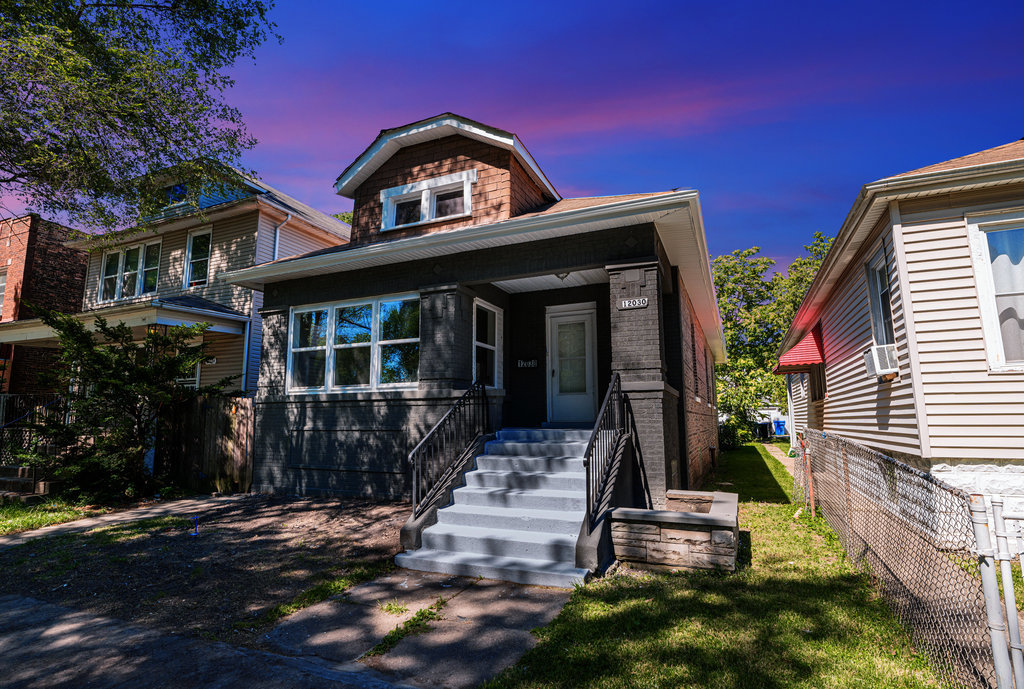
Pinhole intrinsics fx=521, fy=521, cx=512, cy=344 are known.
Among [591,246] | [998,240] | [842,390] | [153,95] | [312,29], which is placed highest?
[312,29]

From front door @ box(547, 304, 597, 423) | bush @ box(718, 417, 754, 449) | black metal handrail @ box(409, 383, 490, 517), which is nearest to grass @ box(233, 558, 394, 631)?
black metal handrail @ box(409, 383, 490, 517)

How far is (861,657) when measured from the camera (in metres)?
3.32

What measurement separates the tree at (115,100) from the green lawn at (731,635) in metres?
12.2

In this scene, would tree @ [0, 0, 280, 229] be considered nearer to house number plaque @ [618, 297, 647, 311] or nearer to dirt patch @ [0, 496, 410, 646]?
dirt patch @ [0, 496, 410, 646]

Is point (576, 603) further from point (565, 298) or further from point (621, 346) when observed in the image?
point (565, 298)

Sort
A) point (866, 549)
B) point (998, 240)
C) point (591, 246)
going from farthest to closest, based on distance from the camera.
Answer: point (591, 246)
point (998, 240)
point (866, 549)

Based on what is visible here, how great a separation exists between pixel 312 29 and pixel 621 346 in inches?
379

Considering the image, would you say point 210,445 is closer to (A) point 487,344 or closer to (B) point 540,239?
(A) point 487,344

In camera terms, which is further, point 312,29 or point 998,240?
point 312,29

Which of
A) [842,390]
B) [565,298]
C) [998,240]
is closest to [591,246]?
[565,298]

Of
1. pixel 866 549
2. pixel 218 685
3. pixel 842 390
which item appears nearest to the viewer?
pixel 218 685

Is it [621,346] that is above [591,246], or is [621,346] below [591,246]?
below

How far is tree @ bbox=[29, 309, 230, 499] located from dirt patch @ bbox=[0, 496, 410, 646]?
8.17 feet

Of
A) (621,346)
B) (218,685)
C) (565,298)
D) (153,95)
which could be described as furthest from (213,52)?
(218,685)
